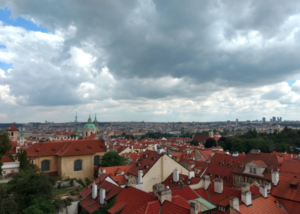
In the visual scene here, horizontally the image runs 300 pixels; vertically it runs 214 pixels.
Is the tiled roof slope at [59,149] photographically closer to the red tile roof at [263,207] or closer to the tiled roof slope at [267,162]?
the tiled roof slope at [267,162]

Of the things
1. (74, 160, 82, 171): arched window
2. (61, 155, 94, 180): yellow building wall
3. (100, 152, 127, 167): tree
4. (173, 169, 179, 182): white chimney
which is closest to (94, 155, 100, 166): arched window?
(61, 155, 94, 180): yellow building wall

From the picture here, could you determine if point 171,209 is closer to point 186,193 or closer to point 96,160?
point 186,193

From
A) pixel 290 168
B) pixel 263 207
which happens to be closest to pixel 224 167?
pixel 290 168

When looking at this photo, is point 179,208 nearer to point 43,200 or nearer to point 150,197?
point 150,197

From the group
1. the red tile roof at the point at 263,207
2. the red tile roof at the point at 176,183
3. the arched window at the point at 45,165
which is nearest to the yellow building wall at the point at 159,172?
the red tile roof at the point at 176,183

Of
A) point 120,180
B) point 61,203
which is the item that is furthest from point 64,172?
point 61,203

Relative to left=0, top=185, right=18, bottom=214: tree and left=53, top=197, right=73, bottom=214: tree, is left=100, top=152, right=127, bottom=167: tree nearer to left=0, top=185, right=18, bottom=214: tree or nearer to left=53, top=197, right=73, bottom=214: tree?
left=53, top=197, right=73, bottom=214: tree
